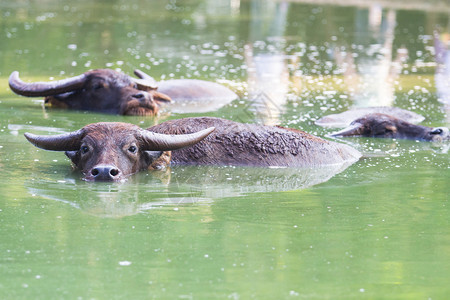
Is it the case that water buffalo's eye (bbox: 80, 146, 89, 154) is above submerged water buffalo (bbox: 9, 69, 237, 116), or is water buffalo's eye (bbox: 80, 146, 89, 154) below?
above

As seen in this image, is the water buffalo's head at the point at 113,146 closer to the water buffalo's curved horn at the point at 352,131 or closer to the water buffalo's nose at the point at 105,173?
the water buffalo's nose at the point at 105,173

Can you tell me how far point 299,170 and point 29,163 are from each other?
100 inches

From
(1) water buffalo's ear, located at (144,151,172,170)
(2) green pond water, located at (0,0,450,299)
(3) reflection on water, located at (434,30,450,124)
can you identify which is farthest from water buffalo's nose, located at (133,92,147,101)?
(3) reflection on water, located at (434,30,450,124)

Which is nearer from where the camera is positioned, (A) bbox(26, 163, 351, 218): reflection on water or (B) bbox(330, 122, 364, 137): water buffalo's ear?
(A) bbox(26, 163, 351, 218): reflection on water

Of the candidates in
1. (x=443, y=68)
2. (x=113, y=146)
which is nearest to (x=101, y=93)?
(x=113, y=146)

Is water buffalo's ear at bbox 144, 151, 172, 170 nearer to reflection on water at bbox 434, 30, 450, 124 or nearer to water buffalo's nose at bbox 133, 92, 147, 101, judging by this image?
water buffalo's nose at bbox 133, 92, 147, 101

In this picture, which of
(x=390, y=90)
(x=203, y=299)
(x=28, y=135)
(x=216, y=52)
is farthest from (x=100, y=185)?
(x=216, y=52)

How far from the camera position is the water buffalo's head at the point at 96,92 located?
12602mm

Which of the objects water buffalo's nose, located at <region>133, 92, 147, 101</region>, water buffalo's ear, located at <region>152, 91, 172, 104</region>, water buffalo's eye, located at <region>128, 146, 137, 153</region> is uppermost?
water buffalo's eye, located at <region>128, 146, 137, 153</region>

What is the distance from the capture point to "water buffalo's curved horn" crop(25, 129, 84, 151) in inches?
329

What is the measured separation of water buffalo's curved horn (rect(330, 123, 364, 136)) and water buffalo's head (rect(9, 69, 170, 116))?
2.67 metres

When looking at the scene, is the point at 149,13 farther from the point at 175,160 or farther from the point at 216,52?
the point at 175,160

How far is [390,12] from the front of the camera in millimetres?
32062

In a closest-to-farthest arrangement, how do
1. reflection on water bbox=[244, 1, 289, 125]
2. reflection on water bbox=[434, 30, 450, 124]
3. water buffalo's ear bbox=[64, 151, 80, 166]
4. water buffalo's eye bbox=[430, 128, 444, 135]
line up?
water buffalo's ear bbox=[64, 151, 80, 166] < water buffalo's eye bbox=[430, 128, 444, 135] < reflection on water bbox=[244, 1, 289, 125] < reflection on water bbox=[434, 30, 450, 124]
